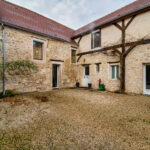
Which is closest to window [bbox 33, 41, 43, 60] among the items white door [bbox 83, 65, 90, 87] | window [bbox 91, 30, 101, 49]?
white door [bbox 83, 65, 90, 87]

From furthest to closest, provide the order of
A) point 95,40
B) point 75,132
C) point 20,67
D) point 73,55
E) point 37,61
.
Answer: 1. point 73,55
2. point 95,40
3. point 37,61
4. point 20,67
5. point 75,132

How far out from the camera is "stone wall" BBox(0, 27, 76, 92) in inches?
231

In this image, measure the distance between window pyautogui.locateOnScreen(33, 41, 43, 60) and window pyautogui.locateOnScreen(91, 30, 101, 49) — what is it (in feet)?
15.1

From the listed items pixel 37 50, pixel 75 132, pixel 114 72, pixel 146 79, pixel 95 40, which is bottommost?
pixel 75 132

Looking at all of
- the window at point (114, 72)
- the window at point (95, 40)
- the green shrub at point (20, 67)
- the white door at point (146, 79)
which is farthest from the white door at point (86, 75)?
the green shrub at point (20, 67)

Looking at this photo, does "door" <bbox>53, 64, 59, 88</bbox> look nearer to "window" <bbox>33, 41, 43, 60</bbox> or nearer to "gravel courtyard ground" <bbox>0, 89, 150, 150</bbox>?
"window" <bbox>33, 41, 43, 60</bbox>

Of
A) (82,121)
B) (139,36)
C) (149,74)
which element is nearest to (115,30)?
(139,36)

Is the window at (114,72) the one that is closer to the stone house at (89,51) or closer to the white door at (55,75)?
the stone house at (89,51)

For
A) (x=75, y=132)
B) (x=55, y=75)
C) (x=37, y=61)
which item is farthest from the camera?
(x=55, y=75)

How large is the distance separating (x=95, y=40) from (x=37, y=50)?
16.9ft

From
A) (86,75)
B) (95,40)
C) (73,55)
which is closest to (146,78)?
(86,75)

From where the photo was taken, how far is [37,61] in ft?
22.9

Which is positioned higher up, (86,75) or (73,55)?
(73,55)

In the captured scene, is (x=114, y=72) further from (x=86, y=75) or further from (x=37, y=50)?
(x=37, y=50)
